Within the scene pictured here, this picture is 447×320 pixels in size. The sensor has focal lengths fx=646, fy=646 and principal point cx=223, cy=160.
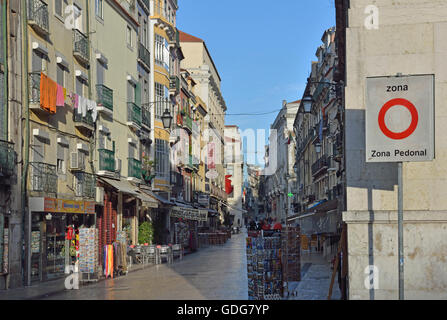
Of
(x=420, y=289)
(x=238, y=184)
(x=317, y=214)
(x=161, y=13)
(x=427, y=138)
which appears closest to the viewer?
Result: (x=427, y=138)

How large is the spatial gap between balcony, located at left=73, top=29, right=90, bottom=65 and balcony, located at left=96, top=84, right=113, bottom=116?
1700 mm

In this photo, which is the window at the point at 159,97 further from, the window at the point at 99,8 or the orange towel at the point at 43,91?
the orange towel at the point at 43,91

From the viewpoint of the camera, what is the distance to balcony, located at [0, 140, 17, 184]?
18.9m

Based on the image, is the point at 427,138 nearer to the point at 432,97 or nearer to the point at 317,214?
the point at 432,97

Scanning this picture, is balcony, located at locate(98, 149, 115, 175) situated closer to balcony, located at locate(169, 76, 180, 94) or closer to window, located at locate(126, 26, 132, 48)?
window, located at locate(126, 26, 132, 48)

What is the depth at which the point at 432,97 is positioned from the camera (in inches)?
348

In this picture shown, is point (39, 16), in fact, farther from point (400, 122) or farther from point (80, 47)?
point (400, 122)

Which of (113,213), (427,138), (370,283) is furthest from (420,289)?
(113,213)

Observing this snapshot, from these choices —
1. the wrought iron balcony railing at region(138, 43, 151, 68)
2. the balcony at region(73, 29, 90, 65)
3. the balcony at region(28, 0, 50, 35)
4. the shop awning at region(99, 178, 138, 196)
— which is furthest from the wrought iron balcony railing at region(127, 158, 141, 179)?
the balcony at region(28, 0, 50, 35)

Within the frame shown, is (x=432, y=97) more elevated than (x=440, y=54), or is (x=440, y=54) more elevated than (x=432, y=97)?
(x=440, y=54)

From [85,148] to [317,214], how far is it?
36.5 ft

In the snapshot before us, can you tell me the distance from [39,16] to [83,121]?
17.5 feet

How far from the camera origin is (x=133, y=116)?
3375 centimetres

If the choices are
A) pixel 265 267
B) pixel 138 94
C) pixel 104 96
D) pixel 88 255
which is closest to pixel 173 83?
pixel 138 94
